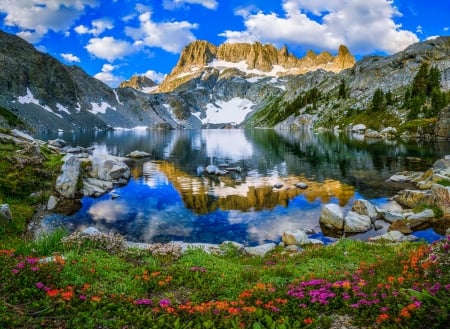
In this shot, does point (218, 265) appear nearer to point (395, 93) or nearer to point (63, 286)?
point (63, 286)

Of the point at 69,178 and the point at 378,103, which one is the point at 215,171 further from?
the point at 378,103

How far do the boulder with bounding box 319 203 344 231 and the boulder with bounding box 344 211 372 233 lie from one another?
0.46 m

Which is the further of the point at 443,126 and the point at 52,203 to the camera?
the point at 443,126

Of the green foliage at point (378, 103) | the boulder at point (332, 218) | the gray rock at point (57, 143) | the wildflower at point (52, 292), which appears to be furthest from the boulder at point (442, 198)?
the green foliage at point (378, 103)

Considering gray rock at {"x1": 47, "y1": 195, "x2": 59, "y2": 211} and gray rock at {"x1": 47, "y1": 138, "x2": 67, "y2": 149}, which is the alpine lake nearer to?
gray rock at {"x1": 47, "y1": 195, "x2": 59, "y2": 211}

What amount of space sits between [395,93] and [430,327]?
207475 millimetres

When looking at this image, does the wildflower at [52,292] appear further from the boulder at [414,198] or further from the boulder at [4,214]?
the boulder at [414,198]

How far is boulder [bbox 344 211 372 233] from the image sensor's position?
2984 centimetres

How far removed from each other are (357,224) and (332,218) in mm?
2122

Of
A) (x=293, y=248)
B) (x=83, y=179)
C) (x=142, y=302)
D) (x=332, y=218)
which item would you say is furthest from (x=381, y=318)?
(x=83, y=179)

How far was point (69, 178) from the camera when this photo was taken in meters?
44.0

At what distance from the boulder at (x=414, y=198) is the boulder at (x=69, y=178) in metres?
38.1

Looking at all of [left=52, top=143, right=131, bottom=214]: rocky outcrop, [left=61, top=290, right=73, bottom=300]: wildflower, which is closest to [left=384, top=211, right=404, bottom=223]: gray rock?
[left=61, top=290, right=73, bottom=300]: wildflower

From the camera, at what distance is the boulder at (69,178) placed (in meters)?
41.9
